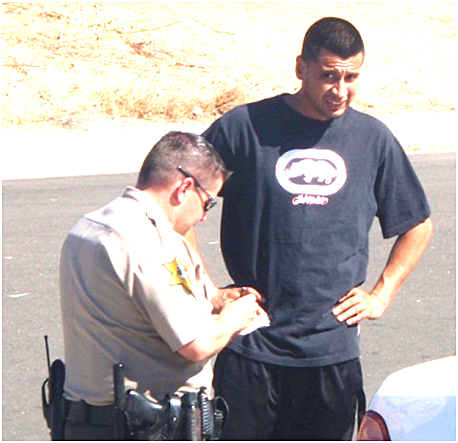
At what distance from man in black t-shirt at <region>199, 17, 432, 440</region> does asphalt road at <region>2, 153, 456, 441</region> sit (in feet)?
6.86

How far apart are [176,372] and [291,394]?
0.74 meters

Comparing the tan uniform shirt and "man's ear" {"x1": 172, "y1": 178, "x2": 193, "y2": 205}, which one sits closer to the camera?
the tan uniform shirt

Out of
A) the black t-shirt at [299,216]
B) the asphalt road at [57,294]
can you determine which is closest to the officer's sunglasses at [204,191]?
the black t-shirt at [299,216]

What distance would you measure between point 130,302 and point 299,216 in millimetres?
870

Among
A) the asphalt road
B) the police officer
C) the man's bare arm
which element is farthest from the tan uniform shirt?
the asphalt road

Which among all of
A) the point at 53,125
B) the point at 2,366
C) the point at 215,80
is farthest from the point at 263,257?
the point at 215,80

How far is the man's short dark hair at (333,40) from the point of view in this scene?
3961 mm

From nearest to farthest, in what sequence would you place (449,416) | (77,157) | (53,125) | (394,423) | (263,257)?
(449,416), (394,423), (263,257), (77,157), (53,125)

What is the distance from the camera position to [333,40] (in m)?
3.97

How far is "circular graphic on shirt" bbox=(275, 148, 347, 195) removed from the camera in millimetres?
Result: 3928

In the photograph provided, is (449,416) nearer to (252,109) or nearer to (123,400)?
(123,400)

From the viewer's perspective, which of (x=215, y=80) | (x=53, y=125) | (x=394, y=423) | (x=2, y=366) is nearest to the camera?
(x=394, y=423)

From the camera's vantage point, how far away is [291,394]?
157 inches

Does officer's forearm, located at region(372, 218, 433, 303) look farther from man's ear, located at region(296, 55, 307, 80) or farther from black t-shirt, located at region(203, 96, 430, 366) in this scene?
man's ear, located at region(296, 55, 307, 80)
